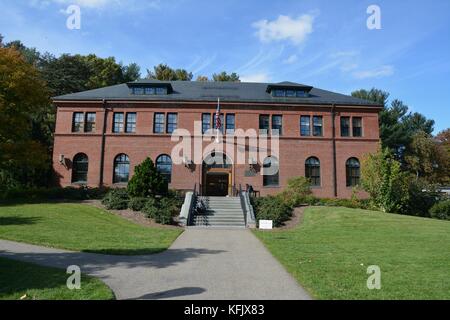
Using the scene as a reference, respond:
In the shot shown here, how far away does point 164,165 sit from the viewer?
2909 cm

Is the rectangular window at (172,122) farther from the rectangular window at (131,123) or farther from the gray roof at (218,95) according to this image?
the rectangular window at (131,123)

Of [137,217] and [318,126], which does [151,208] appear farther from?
[318,126]

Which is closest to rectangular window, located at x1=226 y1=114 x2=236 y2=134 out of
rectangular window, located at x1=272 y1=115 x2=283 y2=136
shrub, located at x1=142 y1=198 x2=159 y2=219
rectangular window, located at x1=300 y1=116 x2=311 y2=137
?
rectangular window, located at x1=272 y1=115 x2=283 y2=136

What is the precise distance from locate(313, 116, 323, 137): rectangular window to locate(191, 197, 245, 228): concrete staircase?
9.86m

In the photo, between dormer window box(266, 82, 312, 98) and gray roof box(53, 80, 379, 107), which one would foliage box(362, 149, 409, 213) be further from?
dormer window box(266, 82, 312, 98)

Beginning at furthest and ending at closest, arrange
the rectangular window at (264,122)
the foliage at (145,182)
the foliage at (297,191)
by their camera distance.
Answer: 1. the rectangular window at (264,122)
2. the foliage at (297,191)
3. the foliage at (145,182)

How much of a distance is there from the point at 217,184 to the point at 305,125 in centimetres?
883

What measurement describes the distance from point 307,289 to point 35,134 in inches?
1412

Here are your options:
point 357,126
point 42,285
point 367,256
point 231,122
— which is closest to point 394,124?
point 357,126

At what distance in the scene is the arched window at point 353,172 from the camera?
29.5m

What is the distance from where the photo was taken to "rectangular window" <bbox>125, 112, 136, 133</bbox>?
30059mm

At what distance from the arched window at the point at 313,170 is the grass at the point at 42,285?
23796 millimetres

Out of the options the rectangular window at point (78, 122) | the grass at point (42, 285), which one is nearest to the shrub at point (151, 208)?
the grass at point (42, 285)
